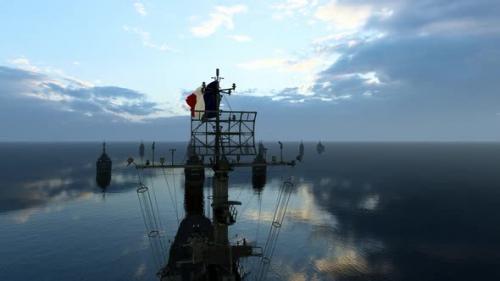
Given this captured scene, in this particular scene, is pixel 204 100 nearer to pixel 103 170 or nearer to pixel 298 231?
pixel 298 231

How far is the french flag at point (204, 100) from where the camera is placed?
19422mm

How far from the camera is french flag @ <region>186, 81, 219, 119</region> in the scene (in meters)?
19.4

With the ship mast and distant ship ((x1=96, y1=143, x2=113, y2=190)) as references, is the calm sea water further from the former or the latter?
the ship mast

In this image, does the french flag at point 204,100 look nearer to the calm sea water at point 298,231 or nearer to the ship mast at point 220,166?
the ship mast at point 220,166

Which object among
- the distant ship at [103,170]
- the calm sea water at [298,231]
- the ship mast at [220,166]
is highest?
the ship mast at [220,166]

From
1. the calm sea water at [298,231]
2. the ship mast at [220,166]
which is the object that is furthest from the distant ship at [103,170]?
the ship mast at [220,166]

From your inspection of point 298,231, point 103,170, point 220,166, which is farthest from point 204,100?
point 103,170

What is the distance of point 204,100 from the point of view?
785 inches

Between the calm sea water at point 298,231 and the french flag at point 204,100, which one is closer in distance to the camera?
the french flag at point 204,100

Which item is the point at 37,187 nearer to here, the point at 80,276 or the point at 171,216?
the point at 171,216

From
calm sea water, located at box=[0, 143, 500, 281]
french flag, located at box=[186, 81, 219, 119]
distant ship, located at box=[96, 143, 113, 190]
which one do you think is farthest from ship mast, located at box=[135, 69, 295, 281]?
distant ship, located at box=[96, 143, 113, 190]

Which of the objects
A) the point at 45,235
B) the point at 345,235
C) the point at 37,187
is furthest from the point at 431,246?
the point at 37,187

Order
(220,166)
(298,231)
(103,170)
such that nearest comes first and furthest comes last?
(220,166) < (298,231) < (103,170)

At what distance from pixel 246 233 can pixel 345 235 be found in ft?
72.7
